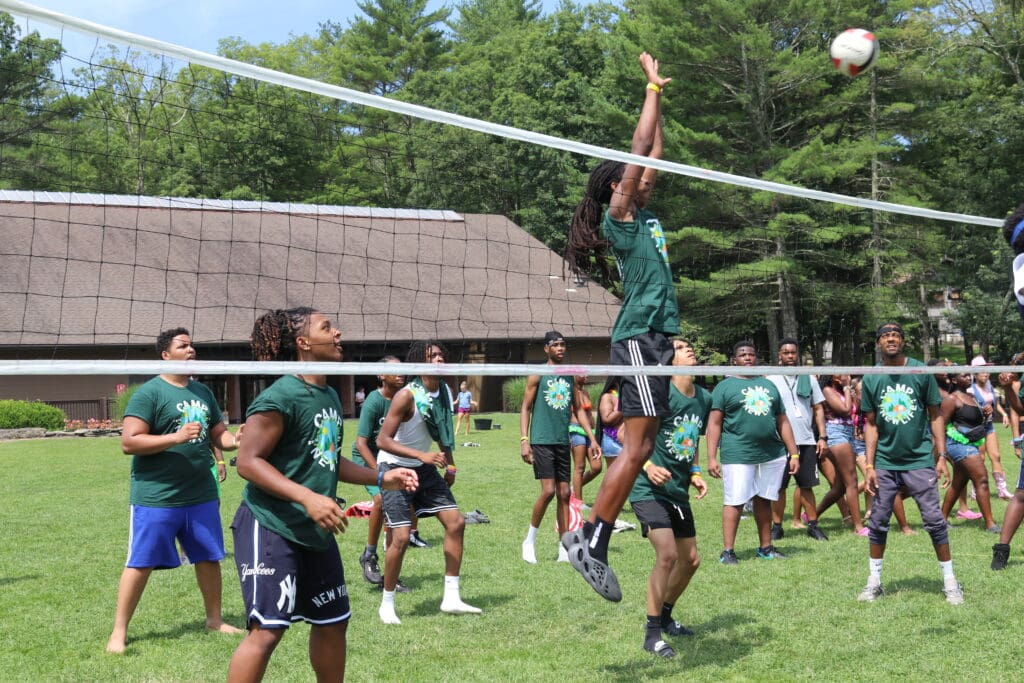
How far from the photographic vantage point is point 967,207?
3759 centimetres

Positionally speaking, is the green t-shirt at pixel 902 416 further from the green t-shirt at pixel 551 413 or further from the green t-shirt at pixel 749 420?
the green t-shirt at pixel 551 413

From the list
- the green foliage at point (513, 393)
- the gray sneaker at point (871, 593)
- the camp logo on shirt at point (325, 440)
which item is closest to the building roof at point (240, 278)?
the green foliage at point (513, 393)

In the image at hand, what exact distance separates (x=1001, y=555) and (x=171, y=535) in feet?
22.3

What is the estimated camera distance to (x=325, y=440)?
4656mm

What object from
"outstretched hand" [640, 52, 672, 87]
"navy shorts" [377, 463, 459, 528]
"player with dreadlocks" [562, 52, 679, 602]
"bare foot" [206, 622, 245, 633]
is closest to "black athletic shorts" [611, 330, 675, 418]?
"player with dreadlocks" [562, 52, 679, 602]

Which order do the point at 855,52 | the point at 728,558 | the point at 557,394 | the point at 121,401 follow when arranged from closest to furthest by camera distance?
the point at 855,52 < the point at 728,558 < the point at 557,394 < the point at 121,401

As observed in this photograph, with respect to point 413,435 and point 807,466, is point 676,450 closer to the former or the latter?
point 413,435

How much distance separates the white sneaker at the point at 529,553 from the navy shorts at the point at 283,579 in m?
5.11

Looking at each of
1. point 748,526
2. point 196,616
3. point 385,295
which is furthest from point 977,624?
point 385,295

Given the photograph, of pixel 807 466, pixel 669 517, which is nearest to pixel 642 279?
pixel 669 517

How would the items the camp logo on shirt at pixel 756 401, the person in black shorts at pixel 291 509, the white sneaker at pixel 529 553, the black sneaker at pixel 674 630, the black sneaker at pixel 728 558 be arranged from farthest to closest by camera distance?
the camp logo on shirt at pixel 756 401, the white sneaker at pixel 529 553, the black sneaker at pixel 728 558, the black sneaker at pixel 674 630, the person in black shorts at pixel 291 509

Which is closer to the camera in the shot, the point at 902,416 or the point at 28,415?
the point at 902,416

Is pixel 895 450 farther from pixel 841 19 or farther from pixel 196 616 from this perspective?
pixel 841 19

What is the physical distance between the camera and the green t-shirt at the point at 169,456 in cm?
669
